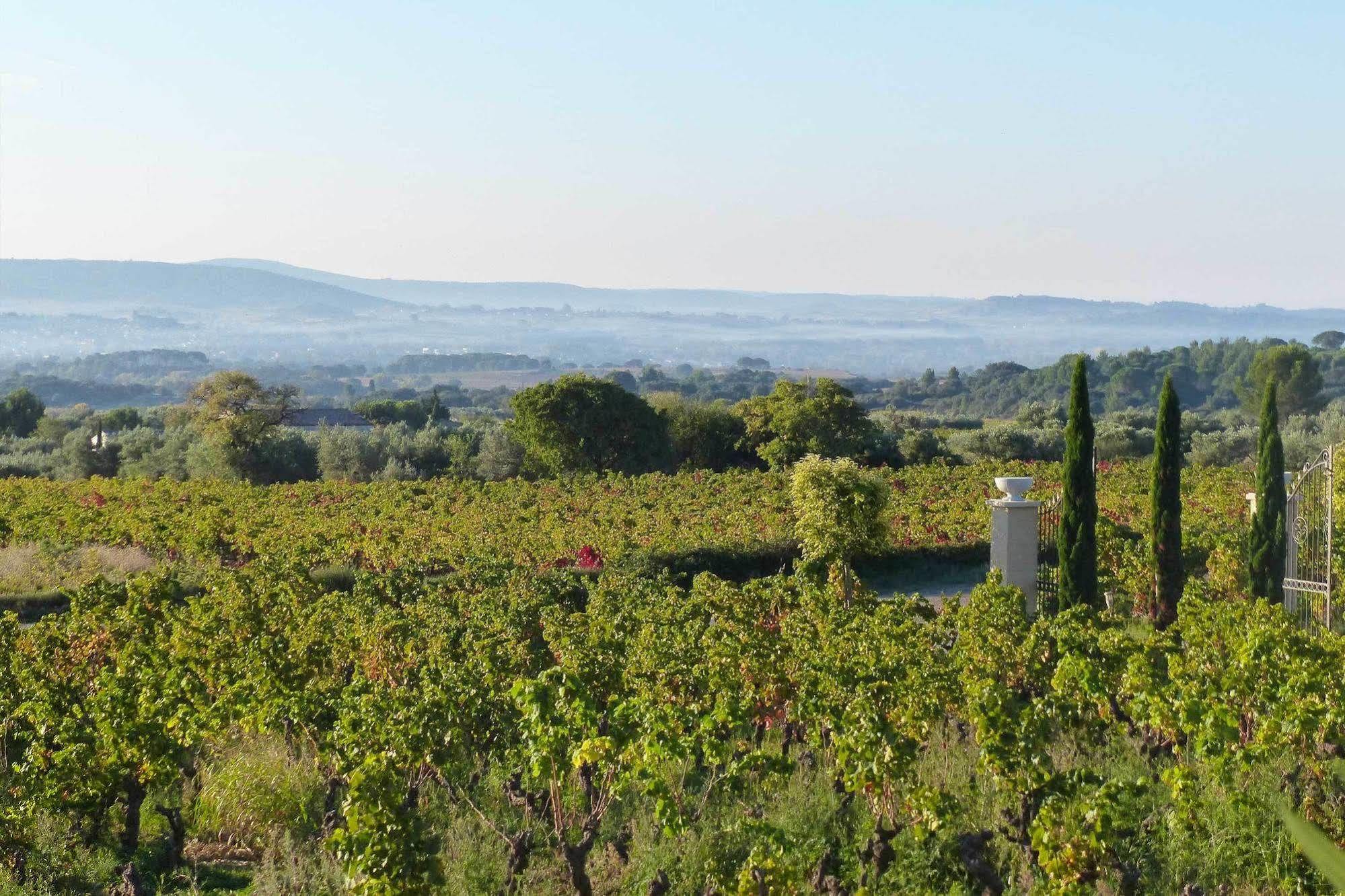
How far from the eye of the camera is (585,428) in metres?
44.1

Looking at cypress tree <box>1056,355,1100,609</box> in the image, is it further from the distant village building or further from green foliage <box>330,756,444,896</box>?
the distant village building

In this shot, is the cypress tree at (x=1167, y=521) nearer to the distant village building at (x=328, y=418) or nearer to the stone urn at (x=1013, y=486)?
the stone urn at (x=1013, y=486)

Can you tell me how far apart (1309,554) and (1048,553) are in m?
4.48

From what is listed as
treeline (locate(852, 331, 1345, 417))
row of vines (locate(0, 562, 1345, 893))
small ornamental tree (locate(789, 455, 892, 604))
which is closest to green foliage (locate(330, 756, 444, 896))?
row of vines (locate(0, 562, 1345, 893))

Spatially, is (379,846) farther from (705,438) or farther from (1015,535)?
(705,438)

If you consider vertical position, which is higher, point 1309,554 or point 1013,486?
point 1013,486

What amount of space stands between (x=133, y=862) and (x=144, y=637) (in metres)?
6.16

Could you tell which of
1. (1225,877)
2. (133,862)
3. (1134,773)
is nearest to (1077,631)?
(1134,773)

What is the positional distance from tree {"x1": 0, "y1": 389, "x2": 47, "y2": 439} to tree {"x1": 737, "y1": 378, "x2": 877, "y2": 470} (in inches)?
1436

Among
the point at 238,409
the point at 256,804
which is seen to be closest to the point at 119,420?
the point at 238,409

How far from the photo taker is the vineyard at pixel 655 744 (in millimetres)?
8273

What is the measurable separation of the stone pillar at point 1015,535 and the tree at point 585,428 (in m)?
25.7

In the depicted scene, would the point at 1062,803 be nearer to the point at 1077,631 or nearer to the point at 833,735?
the point at 833,735

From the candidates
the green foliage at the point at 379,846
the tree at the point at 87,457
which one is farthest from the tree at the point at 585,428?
the green foliage at the point at 379,846
